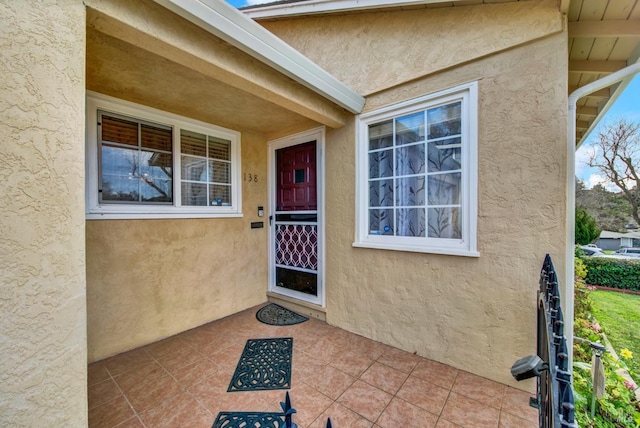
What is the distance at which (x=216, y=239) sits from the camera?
3.89m

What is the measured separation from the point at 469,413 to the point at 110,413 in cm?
293

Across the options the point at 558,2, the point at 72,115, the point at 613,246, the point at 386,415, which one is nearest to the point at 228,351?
the point at 386,415

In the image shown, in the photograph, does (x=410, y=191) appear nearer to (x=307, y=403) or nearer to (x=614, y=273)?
(x=307, y=403)

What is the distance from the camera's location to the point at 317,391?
7.61 feet

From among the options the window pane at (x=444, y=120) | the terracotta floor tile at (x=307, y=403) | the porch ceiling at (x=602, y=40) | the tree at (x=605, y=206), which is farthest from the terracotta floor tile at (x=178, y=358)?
the tree at (x=605, y=206)

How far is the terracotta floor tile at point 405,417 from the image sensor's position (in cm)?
196

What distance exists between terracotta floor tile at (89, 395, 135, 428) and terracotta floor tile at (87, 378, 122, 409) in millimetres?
56

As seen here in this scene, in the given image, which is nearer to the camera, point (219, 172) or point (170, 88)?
point (170, 88)

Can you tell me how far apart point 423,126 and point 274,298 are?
3.56 metres

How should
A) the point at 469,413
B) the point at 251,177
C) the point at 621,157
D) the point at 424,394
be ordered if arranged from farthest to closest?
the point at 621,157 → the point at 251,177 → the point at 424,394 → the point at 469,413

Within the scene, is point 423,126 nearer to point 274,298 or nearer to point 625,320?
point 274,298

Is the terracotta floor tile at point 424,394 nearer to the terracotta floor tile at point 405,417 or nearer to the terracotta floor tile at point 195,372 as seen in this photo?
the terracotta floor tile at point 405,417

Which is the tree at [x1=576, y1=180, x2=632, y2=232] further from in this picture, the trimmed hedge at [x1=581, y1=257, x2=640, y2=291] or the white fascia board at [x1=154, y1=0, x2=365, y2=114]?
the white fascia board at [x1=154, y1=0, x2=365, y2=114]

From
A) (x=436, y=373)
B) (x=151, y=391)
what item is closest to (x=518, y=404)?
(x=436, y=373)
